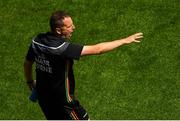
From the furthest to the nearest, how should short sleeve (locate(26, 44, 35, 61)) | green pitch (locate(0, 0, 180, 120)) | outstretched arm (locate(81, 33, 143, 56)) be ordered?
green pitch (locate(0, 0, 180, 120)) < short sleeve (locate(26, 44, 35, 61)) < outstretched arm (locate(81, 33, 143, 56))

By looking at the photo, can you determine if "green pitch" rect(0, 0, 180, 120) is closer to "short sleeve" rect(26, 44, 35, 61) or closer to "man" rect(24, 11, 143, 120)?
"man" rect(24, 11, 143, 120)

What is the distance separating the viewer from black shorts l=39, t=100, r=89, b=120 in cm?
812

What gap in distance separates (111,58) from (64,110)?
3.99m

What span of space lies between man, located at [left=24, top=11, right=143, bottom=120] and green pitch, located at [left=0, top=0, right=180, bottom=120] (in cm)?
239

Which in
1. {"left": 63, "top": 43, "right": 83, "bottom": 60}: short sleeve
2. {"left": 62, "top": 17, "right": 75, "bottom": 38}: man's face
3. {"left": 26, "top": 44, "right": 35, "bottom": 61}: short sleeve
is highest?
{"left": 62, "top": 17, "right": 75, "bottom": 38}: man's face

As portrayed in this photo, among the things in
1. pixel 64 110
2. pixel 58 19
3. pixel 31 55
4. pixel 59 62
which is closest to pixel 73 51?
pixel 59 62

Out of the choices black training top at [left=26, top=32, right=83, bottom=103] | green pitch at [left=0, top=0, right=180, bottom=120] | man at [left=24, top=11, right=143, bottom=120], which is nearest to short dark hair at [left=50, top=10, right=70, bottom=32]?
man at [left=24, top=11, right=143, bottom=120]

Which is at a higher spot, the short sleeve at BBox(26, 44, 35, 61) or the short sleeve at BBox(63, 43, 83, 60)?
the short sleeve at BBox(63, 43, 83, 60)

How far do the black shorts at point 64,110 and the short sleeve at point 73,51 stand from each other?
0.89m

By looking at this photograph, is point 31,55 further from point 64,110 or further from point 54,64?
point 64,110

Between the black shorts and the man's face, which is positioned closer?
the man's face

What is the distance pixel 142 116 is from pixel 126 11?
372cm

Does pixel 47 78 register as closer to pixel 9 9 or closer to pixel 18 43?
pixel 18 43

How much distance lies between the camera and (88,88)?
11.2 m
